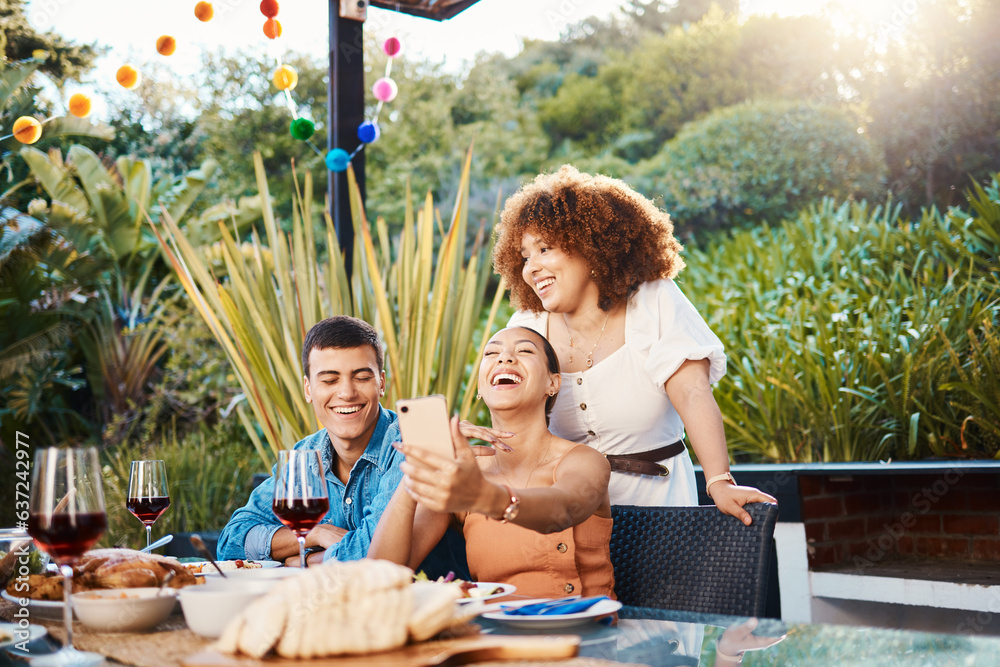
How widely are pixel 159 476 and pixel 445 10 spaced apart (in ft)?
9.22

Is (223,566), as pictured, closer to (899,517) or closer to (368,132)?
(368,132)

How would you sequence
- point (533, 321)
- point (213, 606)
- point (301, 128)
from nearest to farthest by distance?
point (213, 606)
point (533, 321)
point (301, 128)

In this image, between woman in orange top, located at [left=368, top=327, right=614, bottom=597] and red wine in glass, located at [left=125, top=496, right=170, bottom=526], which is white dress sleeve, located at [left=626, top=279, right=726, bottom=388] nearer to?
woman in orange top, located at [left=368, top=327, right=614, bottom=597]

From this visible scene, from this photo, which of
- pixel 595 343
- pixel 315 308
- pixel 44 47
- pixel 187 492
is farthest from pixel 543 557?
pixel 44 47

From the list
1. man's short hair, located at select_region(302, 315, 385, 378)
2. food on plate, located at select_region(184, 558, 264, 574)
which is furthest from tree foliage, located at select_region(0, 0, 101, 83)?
food on plate, located at select_region(184, 558, 264, 574)

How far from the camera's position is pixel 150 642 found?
1.14 meters

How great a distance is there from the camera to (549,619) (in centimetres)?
119

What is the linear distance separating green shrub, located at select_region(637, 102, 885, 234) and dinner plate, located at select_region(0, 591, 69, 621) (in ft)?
40.9

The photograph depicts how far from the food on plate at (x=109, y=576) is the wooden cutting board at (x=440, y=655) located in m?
0.42

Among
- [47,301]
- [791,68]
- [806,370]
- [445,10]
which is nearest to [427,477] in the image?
[445,10]

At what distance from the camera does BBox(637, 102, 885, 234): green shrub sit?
1303 centimetres

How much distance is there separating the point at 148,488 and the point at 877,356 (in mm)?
3671

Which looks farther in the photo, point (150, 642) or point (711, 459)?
point (711, 459)

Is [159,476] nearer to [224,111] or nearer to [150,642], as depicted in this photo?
[150,642]
